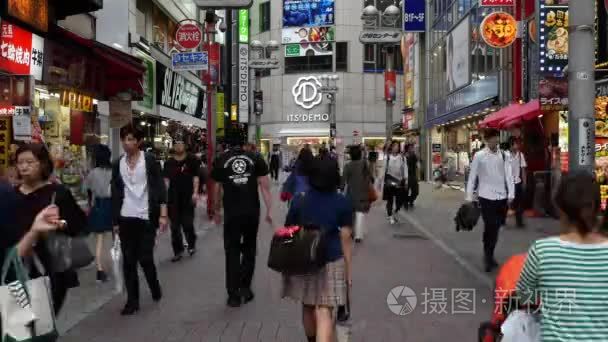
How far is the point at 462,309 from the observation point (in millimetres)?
7340

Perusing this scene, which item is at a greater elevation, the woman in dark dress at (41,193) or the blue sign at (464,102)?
the blue sign at (464,102)

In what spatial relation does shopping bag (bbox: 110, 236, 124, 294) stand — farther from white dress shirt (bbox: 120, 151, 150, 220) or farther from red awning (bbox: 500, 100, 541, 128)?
red awning (bbox: 500, 100, 541, 128)

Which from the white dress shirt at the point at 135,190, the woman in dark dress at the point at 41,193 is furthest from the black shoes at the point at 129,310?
the woman in dark dress at the point at 41,193

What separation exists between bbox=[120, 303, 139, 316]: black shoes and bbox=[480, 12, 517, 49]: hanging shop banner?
503 inches

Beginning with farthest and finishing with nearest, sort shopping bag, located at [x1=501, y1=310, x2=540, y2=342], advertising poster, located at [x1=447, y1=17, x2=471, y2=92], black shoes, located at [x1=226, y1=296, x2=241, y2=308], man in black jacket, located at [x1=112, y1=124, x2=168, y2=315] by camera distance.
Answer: advertising poster, located at [x1=447, y1=17, x2=471, y2=92] < black shoes, located at [x1=226, y1=296, x2=241, y2=308] < man in black jacket, located at [x1=112, y1=124, x2=168, y2=315] < shopping bag, located at [x1=501, y1=310, x2=540, y2=342]

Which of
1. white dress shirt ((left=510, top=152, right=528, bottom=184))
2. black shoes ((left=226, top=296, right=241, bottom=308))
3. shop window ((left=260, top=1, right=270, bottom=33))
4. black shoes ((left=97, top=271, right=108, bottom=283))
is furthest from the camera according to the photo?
shop window ((left=260, top=1, right=270, bottom=33))

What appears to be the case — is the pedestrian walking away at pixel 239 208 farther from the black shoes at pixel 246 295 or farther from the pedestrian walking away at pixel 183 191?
the pedestrian walking away at pixel 183 191

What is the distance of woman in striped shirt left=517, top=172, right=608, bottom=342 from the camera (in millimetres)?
2883

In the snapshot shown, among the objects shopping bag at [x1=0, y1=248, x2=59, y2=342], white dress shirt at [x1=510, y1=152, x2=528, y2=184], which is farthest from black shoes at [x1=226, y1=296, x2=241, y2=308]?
white dress shirt at [x1=510, y1=152, x2=528, y2=184]

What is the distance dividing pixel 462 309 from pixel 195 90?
31.1 meters

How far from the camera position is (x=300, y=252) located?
4.86 metres

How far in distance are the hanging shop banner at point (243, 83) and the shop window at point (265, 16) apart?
2.58 metres

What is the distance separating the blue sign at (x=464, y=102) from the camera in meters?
22.2

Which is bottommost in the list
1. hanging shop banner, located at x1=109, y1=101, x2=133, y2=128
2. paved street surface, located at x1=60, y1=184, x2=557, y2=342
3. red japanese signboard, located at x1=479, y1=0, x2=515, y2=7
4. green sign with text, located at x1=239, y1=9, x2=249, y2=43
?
paved street surface, located at x1=60, y1=184, x2=557, y2=342
